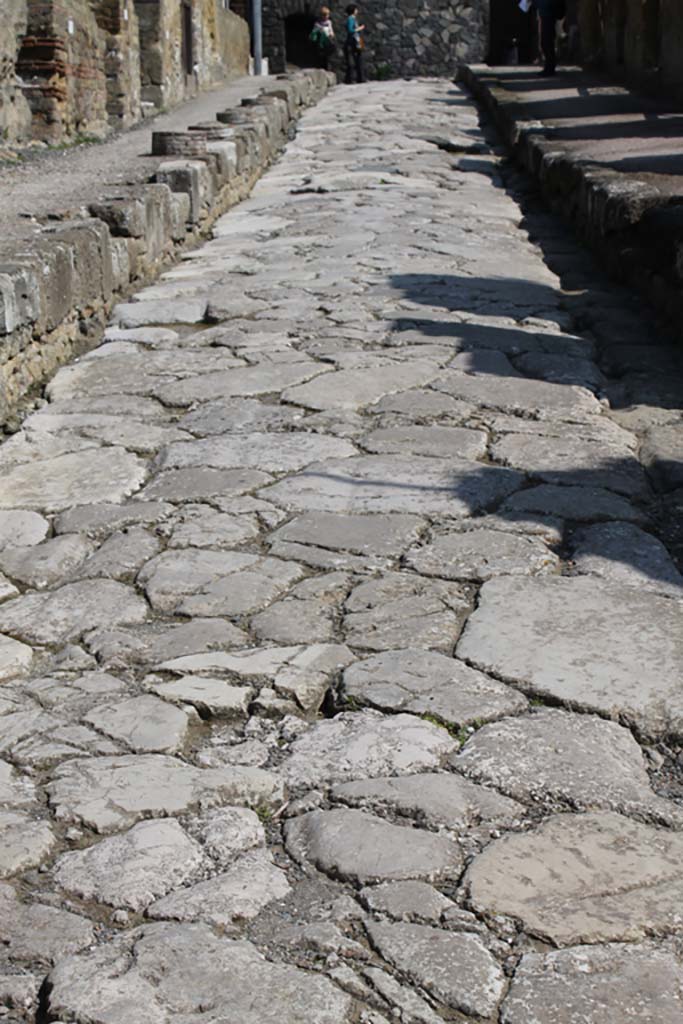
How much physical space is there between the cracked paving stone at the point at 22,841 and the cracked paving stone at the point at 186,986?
270 mm

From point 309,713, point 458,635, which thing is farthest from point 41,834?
point 458,635

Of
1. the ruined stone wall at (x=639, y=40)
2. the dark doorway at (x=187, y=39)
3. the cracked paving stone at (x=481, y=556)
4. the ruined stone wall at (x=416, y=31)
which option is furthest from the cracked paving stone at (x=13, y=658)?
the ruined stone wall at (x=416, y=31)

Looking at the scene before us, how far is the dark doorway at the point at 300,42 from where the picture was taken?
33219 mm

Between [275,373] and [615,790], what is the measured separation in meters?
3.18

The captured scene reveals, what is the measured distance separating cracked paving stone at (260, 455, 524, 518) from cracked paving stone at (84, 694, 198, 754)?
122 cm

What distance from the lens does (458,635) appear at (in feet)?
10.0

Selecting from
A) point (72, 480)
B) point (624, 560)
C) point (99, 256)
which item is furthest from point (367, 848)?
point (99, 256)

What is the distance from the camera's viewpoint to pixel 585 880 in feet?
7.14

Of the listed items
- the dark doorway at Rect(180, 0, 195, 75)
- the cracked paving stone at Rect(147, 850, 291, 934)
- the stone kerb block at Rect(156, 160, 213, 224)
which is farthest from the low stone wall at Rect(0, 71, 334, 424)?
the dark doorway at Rect(180, 0, 195, 75)

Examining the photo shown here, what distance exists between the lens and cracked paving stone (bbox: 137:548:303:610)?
3250 millimetres

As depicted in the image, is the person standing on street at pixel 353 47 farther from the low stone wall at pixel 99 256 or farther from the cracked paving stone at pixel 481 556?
the cracked paving stone at pixel 481 556

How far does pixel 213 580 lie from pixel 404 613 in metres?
0.51

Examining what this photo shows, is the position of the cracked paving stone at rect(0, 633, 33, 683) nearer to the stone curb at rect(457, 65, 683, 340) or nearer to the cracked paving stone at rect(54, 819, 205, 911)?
the cracked paving stone at rect(54, 819, 205, 911)

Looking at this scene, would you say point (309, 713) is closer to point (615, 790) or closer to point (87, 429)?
point (615, 790)
